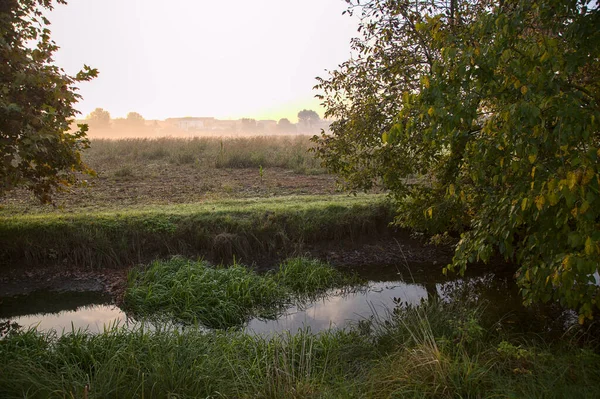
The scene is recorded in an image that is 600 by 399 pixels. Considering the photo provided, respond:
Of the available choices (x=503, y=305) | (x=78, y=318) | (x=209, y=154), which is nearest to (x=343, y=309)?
(x=503, y=305)

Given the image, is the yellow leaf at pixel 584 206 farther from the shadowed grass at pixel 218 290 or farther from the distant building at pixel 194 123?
the distant building at pixel 194 123

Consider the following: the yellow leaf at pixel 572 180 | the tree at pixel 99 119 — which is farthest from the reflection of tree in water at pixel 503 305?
the tree at pixel 99 119

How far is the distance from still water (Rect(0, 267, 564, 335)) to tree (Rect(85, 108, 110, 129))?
7162 centimetres

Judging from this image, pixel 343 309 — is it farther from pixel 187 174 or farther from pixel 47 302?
pixel 187 174

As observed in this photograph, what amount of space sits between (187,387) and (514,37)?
4.45 m

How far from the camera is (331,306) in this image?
7734mm

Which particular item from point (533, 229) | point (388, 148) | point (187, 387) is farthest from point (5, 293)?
point (533, 229)

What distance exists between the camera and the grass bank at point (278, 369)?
3.78m

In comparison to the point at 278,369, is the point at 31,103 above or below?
above

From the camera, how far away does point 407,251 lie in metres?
10.3

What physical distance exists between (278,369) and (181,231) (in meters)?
6.09

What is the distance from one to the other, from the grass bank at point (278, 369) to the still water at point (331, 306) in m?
1.48

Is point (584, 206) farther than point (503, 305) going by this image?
No

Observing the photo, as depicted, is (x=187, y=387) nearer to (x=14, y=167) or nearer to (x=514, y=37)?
(x=14, y=167)
